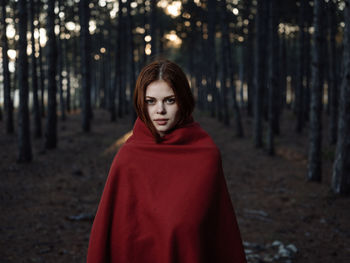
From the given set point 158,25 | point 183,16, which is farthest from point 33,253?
point 158,25

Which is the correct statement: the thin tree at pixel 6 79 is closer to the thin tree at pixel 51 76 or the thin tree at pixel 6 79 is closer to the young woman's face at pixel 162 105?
the thin tree at pixel 51 76

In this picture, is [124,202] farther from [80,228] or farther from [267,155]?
[267,155]

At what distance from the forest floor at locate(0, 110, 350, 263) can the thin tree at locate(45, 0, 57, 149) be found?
2.20 ft

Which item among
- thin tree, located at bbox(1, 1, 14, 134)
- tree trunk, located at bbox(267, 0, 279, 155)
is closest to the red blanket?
tree trunk, located at bbox(267, 0, 279, 155)

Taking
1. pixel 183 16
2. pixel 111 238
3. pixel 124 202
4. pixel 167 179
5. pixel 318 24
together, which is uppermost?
pixel 183 16

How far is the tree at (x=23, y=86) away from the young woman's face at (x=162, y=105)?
9.71 metres

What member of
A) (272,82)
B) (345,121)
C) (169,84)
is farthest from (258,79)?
(169,84)

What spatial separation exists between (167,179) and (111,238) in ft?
2.15

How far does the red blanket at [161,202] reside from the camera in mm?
2250

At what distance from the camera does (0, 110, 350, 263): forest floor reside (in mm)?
5629

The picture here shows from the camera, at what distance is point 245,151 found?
1493 centimetres

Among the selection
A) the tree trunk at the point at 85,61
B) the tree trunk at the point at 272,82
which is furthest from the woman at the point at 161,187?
the tree trunk at the point at 85,61

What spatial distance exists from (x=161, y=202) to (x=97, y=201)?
20.2 feet

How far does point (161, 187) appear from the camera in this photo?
227cm
